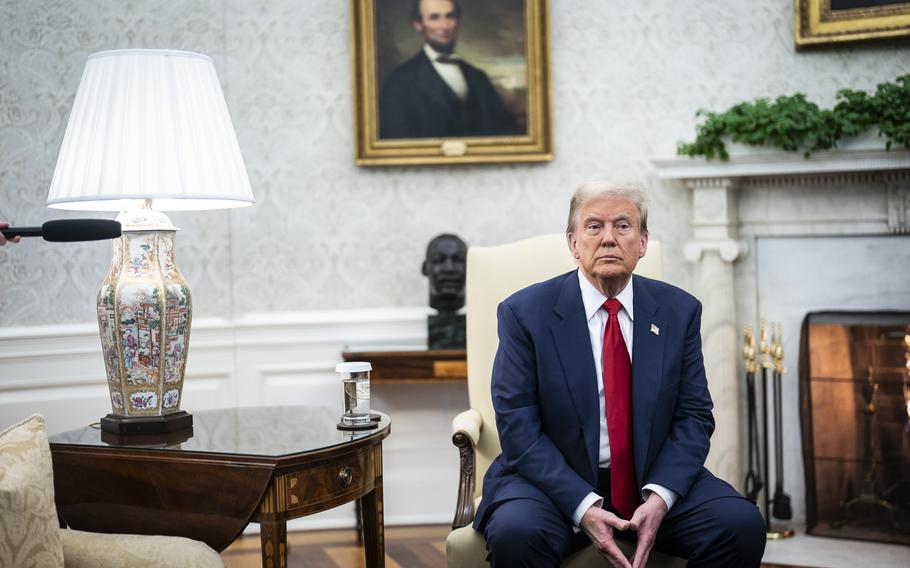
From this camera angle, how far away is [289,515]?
2152 millimetres

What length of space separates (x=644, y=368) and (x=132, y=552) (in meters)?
1.29

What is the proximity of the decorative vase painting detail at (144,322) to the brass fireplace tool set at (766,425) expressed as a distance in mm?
2499

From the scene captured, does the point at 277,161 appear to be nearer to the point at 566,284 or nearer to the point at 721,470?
the point at 566,284

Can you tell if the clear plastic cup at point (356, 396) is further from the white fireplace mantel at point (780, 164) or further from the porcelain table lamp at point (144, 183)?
the white fireplace mantel at point (780, 164)

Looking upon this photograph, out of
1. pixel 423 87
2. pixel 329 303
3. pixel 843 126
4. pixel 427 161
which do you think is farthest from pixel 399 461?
pixel 843 126

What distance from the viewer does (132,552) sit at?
1.95 m

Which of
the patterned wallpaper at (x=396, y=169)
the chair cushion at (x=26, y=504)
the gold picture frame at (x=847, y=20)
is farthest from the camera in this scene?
the patterned wallpaper at (x=396, y=169)

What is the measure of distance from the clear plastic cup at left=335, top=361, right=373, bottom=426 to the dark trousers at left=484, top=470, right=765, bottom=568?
47 cm

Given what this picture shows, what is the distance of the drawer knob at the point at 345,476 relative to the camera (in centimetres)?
228

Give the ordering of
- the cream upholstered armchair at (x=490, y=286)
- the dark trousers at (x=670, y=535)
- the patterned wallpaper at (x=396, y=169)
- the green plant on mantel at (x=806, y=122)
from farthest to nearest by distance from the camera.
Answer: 1. the patterned wallpaper at (x=396, y=169)
2. the green plant on mantel at (x=806, y=122)
3. the cream upholstered armchair at (x=490, y=286)
4. the dark trousers at (x=670, y=535)

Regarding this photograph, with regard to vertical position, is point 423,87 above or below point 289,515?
above

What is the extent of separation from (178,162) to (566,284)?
109cm

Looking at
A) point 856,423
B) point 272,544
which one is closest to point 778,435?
point 856,423

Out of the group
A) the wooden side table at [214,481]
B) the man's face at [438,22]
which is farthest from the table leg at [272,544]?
the man's face at [438,22]
